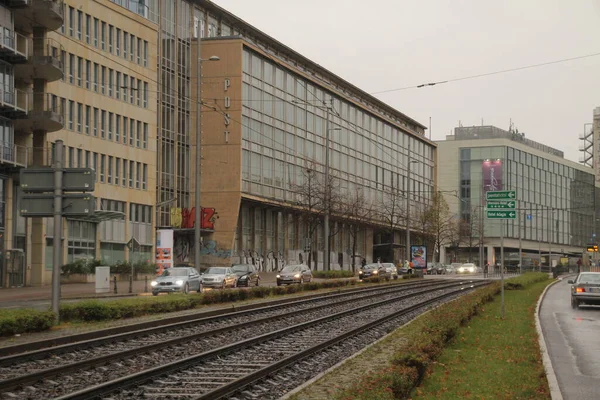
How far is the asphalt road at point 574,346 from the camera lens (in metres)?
13.4

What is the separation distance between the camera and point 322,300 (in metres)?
38.2

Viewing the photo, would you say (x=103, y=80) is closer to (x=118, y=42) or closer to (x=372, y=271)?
(x=118, y=42)

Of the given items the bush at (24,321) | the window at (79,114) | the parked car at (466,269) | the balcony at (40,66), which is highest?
the balcony at (40,66)

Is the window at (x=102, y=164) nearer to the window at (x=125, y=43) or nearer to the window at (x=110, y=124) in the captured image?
the window at (x=110, y=124)

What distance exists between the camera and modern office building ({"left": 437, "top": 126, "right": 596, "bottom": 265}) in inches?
5084

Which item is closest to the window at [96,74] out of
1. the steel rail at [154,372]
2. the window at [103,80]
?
the window at [103,80]

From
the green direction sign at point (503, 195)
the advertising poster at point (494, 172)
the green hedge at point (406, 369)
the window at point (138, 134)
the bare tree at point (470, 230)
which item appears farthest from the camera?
the advertising poster at point (494, 172)

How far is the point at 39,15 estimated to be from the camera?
159ft

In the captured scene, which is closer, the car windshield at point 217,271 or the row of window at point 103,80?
the car windshield at point 217,271

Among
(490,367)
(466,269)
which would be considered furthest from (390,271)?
(490,367)

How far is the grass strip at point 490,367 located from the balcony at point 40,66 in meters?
33.3

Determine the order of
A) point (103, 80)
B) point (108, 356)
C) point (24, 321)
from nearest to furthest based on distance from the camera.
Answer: point (108, 356)
point (24, 321)
point (103, 80)

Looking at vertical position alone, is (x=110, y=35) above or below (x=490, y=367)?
above

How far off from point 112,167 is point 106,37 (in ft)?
29.9
